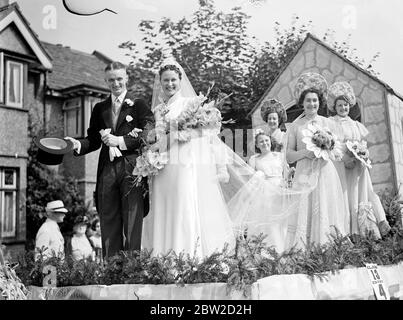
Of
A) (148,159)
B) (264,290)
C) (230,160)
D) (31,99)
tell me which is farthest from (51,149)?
(31,99)

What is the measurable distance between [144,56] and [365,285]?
293 cm

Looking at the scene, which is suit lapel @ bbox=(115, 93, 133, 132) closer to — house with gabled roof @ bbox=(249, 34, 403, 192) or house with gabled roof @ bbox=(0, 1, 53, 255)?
house with gabled roof @ bbox=(249, 34, 403, 192)

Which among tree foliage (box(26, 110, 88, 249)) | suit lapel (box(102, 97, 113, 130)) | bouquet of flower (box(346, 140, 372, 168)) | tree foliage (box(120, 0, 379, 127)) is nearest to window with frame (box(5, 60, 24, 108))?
tree foliage (box(26, 110, 88, 249))

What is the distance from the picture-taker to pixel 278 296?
10.4ft

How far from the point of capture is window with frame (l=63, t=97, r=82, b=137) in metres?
8.23

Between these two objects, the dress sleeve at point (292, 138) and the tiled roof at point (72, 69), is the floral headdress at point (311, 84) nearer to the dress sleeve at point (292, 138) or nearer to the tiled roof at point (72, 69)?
the dress sleeve at point (292, 138)

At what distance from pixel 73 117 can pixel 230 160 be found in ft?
16.2

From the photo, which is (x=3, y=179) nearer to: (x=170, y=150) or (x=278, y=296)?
(x=170, y=150)

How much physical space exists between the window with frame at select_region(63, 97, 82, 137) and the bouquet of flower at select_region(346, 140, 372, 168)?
14.4 feet

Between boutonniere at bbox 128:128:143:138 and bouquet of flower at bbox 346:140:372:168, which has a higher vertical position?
boutonniere at bbox 128:128:143:138

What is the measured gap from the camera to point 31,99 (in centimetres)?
930

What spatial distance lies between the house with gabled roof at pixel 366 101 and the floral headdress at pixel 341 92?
25 cm

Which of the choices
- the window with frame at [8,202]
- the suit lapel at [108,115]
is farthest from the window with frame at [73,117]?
the suit lapel at [108,115]

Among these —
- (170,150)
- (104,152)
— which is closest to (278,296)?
(170,150)
